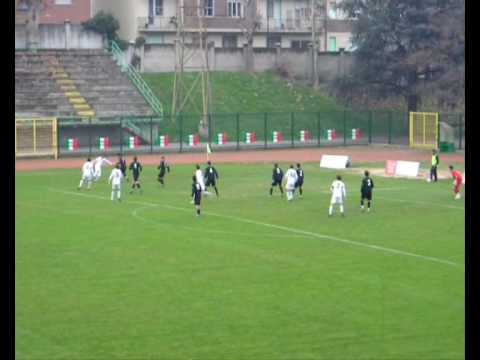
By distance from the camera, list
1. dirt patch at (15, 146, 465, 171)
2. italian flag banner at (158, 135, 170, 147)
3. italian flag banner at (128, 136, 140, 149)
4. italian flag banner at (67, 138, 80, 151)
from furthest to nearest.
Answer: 1. italian flag banner at (158, 135, 170, 147)
2. italian flag banner at (128, 136, 140, 149)
3. italian flag banner at (67, 138, 80, 151)
4. dirt patch at (15, 146, 465, 171)

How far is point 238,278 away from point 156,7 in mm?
64880

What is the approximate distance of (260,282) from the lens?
73.9 ft

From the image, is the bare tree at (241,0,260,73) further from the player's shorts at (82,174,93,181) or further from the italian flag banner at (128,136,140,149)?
the player's shorts at (82,174,93,181)

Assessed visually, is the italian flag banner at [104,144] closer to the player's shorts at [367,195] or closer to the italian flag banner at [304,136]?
the italian flag banner at [304,136]

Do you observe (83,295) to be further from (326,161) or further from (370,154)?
(370,154)

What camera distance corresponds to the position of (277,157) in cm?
5916

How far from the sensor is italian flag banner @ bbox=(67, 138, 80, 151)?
6019 centimetres

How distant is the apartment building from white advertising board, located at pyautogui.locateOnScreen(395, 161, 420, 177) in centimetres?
3161

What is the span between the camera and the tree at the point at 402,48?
2638 inches

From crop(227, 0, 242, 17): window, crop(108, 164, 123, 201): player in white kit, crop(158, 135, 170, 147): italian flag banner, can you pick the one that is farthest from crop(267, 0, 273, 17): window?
crop(108, 164, 123, 201): player in white kit

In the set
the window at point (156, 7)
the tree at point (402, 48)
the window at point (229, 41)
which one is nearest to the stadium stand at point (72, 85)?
the window at point (156, 7)

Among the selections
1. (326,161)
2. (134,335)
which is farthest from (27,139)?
(134,335)

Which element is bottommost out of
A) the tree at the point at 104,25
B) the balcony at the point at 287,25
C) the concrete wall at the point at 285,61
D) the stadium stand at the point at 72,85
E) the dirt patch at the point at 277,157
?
the dirt patch at the point at 277,157

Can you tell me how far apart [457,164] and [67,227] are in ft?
95.2
